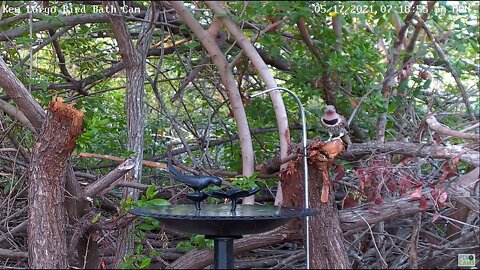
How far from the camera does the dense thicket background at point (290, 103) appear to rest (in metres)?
2.82

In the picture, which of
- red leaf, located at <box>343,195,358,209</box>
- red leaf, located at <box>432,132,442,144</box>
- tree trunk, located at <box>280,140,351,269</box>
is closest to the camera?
tree trunk, located at <box>280,140,351,269</box>

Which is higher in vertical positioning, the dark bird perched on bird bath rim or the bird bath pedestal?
the dark bird perched on bird bath rim

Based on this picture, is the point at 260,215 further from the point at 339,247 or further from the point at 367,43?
the point at 367,43

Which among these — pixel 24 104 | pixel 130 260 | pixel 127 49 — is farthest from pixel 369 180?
pixel 24 104

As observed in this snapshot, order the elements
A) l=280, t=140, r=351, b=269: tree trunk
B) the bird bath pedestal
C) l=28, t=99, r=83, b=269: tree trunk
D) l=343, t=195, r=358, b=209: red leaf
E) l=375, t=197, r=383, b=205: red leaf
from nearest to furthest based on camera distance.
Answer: the bird bath pedestal → l=28, t=99, r=83, b=269: tree trunk → l=280, t=140, r=351, b=269: tree trunk → l=375, t=197, r=383, b=205: red leaf → l=343, t=195, r=358, b=209: red leaf

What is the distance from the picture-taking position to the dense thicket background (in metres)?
2.82

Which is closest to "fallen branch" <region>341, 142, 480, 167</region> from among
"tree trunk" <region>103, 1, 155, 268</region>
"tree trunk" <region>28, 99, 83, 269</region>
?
"tree trunk" <region>103, 1, 155, 268</region>

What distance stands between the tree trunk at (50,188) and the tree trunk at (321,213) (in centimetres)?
93

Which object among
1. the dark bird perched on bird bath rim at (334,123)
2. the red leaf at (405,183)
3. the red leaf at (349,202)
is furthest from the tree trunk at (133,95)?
the red leaf at (405,183)

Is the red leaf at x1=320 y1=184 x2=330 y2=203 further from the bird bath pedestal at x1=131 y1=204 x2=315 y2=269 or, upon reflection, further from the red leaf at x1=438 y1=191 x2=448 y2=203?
the red leaf at x1=438 y1=191 x2=448 y2=203

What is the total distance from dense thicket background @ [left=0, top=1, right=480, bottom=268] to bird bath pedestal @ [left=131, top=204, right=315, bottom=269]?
447 mm

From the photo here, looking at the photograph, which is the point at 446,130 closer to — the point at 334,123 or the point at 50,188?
the point at 334,123

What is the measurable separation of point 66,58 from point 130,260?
1914 millimetres

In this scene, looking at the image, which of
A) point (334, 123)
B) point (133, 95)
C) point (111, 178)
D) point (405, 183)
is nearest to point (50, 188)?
point (111, 178)
